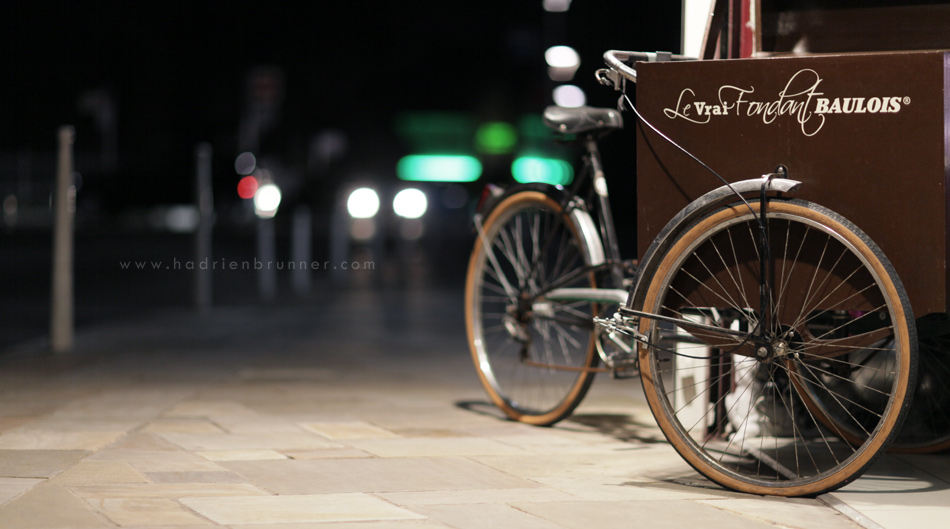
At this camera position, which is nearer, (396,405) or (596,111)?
(596,111)

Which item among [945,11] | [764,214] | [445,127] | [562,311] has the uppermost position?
[445,127]

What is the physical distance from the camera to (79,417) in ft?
16.6

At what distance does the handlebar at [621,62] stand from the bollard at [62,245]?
453cm

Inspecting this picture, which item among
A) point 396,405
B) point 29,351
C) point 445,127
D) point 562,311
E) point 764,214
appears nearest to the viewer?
point 764,214

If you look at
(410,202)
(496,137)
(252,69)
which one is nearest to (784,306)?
(410,202)

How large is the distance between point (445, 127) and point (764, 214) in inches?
1407

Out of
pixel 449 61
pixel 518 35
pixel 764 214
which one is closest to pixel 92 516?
pixel 764 214

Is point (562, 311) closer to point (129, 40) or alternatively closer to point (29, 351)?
point (29, 351)

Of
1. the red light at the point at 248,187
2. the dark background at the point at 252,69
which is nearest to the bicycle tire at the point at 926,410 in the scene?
the dark background at the point at 252,69

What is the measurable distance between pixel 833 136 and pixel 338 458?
83.5 inches

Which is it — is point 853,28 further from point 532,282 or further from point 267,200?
point 267,200

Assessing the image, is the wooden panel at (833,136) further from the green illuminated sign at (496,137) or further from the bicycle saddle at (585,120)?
the green illuminated sign at (496,137)

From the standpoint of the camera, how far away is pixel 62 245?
741cm

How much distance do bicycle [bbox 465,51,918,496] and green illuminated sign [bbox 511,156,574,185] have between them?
104ft
